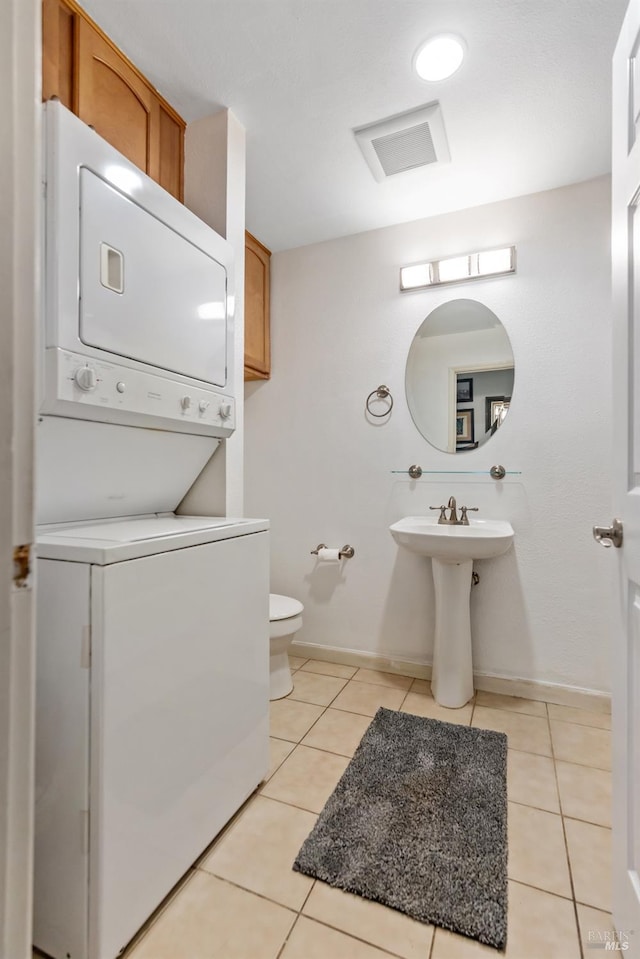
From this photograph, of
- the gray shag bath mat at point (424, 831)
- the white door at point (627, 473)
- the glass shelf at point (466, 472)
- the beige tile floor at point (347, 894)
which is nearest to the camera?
the white door at point (627, 473)

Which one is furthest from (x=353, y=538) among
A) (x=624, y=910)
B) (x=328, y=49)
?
(x=328, y=49)

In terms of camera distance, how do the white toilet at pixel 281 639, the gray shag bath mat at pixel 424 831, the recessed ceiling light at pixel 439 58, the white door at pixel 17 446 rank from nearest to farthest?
the white door at pixel 17 446 → the gray shag bath mat at pixel 424 831 → the recessed ceiling light at pixel 439 58 → the white toilet at pixel 281 639

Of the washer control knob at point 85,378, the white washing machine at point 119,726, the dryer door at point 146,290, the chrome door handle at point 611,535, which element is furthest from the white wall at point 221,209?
the chrome door handle at point 611,535

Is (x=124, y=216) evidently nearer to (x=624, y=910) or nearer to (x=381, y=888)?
(x=381, y=888)

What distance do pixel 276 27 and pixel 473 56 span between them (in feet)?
2.12

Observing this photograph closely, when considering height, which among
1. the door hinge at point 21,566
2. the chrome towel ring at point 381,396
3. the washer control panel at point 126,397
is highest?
the chrome towel ring at point 381,396

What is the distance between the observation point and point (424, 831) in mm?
1329

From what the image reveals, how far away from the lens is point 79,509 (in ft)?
4.30

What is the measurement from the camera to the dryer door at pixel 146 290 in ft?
3.61

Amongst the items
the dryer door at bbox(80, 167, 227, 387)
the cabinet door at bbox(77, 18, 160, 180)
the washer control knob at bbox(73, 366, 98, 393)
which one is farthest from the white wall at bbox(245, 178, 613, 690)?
the washer control knob at bbox(73, 366, 98, 393)

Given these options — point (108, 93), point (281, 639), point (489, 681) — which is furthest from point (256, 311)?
point (489, 681)

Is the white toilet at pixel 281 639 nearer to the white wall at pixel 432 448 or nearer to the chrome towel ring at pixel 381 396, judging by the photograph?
the white wall at pixel 432 448

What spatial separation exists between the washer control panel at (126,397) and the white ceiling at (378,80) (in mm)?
1104

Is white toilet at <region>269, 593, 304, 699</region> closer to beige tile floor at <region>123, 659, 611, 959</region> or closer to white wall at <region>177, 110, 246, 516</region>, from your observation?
beige tile floor at <region>123, 659, 611, 959</region>
